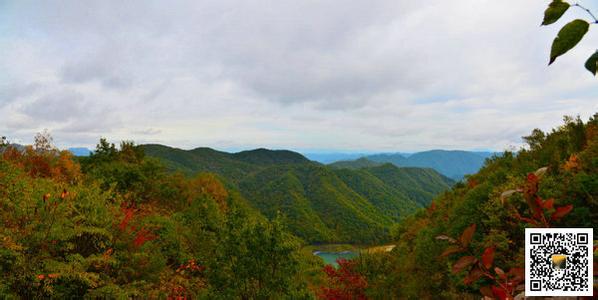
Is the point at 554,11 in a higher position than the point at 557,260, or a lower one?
higher

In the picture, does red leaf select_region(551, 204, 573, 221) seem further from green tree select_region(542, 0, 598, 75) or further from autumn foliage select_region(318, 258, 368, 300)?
autumn foliage select_region(318, 258, 368, 300)

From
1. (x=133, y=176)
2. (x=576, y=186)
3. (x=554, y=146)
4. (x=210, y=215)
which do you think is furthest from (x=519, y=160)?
(x=133, y=176)

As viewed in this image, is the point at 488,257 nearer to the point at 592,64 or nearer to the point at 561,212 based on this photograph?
the point at 561,212

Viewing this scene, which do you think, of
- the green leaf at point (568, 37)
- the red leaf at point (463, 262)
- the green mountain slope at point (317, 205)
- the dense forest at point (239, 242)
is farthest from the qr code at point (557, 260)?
the green mountain slope at point (317, 205)

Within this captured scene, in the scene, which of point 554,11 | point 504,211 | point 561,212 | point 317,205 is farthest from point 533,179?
point 317,205

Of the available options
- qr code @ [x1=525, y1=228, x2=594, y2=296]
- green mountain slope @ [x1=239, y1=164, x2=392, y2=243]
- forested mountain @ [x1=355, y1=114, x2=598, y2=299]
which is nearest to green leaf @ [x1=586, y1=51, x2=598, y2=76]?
qr code @ [x1=525, y1=228, x2=594, y2=296]
